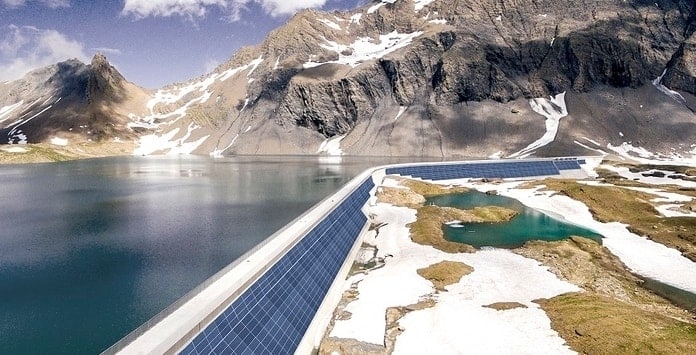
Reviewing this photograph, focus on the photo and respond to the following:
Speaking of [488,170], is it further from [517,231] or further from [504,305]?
[504,305]

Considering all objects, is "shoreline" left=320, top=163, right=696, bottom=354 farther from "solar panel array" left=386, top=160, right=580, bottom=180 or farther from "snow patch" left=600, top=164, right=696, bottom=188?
"snow patch" left=600, top=164, right=696, bottom=188

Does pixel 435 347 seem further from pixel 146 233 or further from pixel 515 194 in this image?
pixel 515 194

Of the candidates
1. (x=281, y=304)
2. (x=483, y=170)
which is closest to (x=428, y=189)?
(x=483, y=170)

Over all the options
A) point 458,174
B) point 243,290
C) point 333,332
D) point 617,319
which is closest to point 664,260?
point 617,319

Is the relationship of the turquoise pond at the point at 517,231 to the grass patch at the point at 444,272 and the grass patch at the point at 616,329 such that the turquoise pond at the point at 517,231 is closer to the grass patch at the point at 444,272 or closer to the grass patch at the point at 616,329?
the grass patch at the point at 444,272

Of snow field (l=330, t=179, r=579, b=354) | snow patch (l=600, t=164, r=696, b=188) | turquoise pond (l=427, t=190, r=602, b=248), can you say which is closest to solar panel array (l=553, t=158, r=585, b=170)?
snow patch (l=600, t=164, r=696, b=188)

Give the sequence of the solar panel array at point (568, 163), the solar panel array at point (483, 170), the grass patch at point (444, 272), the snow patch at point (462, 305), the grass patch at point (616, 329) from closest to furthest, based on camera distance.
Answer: the grass patch at point (616, 329)
the snow patch at point (462, 305)
the grass patch at point (444, 272)
the solar panel array at point (483, 170)
the solar panel array at point (568, 163)

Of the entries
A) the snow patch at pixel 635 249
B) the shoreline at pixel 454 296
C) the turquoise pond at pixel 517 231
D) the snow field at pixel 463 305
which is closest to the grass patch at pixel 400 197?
the turquoise pond at pixel 517 231
